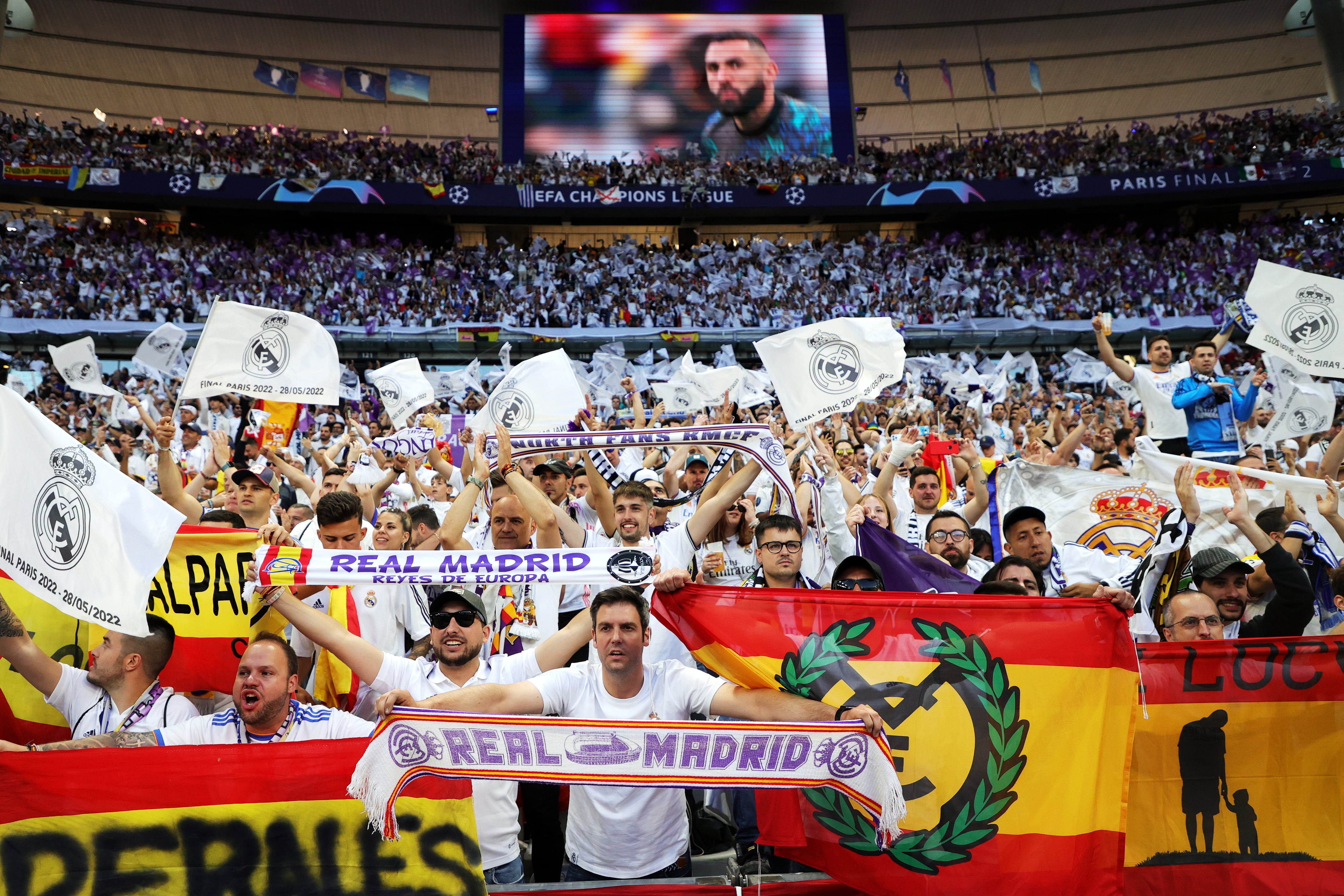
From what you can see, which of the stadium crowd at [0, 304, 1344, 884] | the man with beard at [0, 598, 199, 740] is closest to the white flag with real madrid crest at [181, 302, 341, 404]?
the stadium crowd at [0, 304, 1344, 884]

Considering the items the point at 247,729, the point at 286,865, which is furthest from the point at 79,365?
the point at 286,865

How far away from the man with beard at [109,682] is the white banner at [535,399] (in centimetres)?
478

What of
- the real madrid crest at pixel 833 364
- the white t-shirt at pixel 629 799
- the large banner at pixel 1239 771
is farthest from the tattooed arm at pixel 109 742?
the real madrid crest at pixel 833 364

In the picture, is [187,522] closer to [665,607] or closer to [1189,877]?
[665,607]

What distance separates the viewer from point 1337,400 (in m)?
19.4

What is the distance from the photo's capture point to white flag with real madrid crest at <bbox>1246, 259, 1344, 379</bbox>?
23.4 ft

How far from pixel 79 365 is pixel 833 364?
995 cm

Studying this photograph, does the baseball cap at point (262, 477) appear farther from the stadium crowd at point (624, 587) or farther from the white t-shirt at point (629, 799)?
the white t-shirt at point (629, 799)

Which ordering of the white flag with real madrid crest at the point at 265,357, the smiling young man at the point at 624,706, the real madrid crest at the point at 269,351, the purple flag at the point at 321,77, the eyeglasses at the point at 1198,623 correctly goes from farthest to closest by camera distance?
the purple flag at the point at 321,77
the real madrid crest at the point at 269,351
the white flag with real madrid crest at the point at 265,357
the eyeglasses at the point at 1198,623
the smiling young man at the point at 624,706

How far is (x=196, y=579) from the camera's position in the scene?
4.51 m

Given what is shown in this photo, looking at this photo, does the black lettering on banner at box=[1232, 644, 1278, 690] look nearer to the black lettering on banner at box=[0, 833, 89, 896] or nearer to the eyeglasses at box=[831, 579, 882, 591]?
the eyeglasses at box=[831, 579, 882, 591]

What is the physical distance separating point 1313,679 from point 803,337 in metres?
4.83

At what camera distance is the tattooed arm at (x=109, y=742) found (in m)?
3.26

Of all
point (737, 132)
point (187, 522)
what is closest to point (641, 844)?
point (187, 522)
